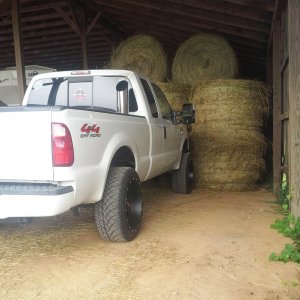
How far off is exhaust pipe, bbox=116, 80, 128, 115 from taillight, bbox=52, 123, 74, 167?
1557mm

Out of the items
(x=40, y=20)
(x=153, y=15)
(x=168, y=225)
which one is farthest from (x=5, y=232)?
(x=40, y=20)

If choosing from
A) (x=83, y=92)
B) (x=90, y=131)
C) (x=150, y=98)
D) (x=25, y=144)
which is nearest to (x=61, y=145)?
(x=25, y=144)

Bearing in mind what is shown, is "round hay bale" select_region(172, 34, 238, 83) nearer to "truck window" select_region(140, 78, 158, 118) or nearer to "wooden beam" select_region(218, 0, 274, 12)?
"wooden beam" select_region(218, 0, 274, 12)

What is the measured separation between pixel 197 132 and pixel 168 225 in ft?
9.80

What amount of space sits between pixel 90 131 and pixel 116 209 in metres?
0.87

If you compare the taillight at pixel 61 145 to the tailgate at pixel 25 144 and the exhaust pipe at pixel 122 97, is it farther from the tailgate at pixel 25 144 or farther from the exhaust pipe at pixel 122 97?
the exhaust pipe at pixel 122 97

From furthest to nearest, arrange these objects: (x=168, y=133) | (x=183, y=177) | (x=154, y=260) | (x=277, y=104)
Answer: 1. (x=183, y=177)
2. (x=277, y=104)
3. (x=168, y=133)
4. (x=154, y=260)

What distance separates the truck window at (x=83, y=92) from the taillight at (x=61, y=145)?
1.93 m

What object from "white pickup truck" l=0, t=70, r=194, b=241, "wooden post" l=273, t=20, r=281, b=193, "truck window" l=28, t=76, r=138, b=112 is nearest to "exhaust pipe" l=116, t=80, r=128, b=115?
"white pickup truck" l=0, t=70, r=194, b=241

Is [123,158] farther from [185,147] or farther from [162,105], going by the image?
[185,147]

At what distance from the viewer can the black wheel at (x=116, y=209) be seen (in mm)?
3902

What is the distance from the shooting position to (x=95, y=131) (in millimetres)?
3541

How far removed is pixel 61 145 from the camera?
311 centimetres

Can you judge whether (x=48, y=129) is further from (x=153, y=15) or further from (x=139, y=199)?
(x=153, y=15)
